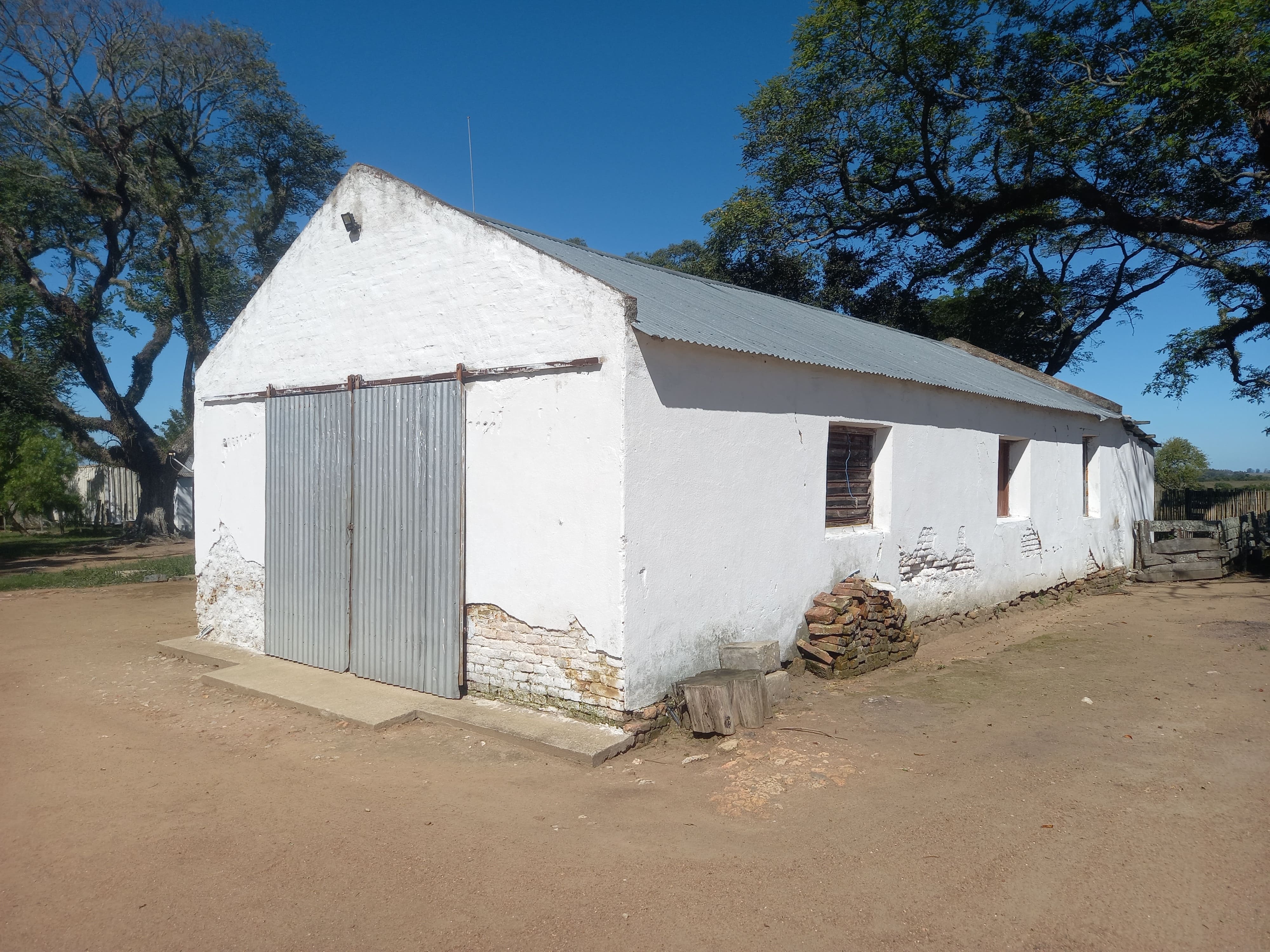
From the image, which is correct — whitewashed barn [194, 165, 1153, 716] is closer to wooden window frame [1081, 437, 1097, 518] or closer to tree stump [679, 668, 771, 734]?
Answer: tree stump [679, 668, 771, 734]

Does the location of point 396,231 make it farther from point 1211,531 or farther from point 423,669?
point 1211,531

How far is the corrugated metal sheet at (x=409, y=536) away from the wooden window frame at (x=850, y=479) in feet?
12.0

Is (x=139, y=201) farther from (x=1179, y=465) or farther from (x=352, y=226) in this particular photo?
(x=1179, y=465)

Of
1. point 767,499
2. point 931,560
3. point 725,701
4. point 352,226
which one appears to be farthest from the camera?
point 931,560

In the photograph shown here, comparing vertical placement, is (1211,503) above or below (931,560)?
above

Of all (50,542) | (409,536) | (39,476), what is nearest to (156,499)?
(39,476)

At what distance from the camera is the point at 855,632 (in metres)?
7.68

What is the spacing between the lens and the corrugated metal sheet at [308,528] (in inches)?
311

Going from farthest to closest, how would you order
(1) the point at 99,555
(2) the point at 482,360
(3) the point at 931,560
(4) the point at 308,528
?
1. (1) the point at 99,555
2. (3) the point at 931,560
3. (4) the point at 308,528
4. (2) the point at 482,360

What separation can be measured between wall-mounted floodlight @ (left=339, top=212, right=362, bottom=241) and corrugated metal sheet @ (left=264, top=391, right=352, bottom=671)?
158cm

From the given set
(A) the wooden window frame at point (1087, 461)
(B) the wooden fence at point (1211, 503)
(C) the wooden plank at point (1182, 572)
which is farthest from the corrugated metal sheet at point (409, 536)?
(B) the wooden fence at point (1211, 503)

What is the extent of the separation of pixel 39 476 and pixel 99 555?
4.71m

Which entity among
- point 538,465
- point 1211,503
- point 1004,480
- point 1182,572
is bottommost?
point 1182,572

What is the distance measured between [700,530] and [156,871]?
164 inches
